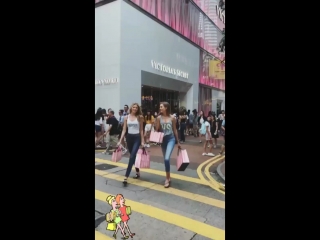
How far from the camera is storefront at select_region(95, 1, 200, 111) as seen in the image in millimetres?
1803

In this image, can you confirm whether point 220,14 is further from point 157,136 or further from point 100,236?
point 100,236

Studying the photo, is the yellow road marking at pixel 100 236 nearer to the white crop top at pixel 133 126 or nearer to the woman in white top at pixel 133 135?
the woman in white top at pixel 133 135

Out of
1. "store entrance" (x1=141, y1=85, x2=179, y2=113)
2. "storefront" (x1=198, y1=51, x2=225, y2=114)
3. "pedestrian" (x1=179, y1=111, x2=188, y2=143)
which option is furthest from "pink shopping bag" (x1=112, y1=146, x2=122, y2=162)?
"storefront" (x1=198, y1=51, x2=225, y2=114)

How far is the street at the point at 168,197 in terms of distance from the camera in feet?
5.30

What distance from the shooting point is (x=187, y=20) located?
1817 millimetres

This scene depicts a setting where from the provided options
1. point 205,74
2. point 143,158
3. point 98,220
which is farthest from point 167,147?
point 98,220

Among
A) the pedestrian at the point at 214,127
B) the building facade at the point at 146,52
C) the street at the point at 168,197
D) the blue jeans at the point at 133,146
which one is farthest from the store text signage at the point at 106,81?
the pedestrian at the point at 214,127

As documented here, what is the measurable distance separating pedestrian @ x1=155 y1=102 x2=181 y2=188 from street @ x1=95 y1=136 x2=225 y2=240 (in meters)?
0.04

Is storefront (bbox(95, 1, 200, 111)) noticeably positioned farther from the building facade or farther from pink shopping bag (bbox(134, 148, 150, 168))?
pink shopping bag (bbox(134, 148, 150, 168))

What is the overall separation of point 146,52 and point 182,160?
0.91 meters
